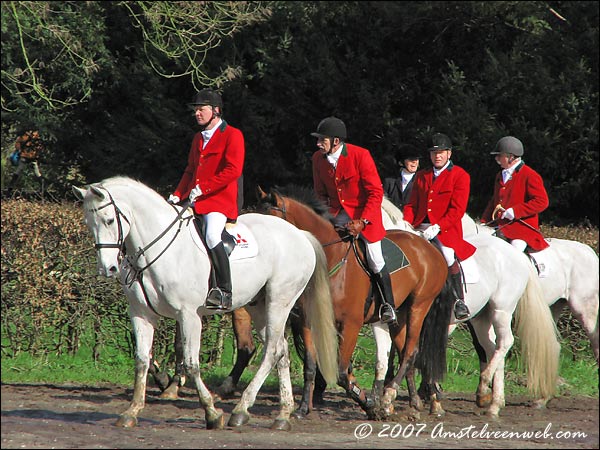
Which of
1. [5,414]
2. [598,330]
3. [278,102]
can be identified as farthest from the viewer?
[278,102]

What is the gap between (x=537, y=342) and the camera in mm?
9648

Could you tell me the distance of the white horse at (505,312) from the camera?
951cm

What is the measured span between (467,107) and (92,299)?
1003 cm

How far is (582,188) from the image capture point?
18266 mm

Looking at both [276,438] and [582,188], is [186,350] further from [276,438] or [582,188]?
[582,188]

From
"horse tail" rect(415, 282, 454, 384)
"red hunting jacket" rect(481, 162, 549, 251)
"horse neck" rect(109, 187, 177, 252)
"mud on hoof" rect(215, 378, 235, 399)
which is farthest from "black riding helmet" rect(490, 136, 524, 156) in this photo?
"horse neck" rect(109, 187, 177, 252)

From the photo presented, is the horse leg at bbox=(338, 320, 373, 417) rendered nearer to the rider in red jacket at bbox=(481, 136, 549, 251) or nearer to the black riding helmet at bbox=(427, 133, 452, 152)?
the black riding helmet at bbox=(427, 133, 452, 152)

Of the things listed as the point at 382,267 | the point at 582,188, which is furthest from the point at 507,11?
the point at 382,267

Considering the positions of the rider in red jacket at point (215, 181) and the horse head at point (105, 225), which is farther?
the rider in red jacket at point (215, 181)

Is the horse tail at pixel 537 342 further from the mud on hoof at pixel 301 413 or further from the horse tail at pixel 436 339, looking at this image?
the mud on hoof at pixel 301 413

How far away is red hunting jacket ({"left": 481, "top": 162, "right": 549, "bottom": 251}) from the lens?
10.4 meters

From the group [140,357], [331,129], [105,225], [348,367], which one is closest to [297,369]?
[348,367]

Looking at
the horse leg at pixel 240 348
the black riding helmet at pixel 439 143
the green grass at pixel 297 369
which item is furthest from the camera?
the green grass at pixel 297 369

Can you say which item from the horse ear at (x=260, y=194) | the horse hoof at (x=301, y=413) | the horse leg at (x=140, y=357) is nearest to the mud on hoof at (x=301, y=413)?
the horse hoof at (x=301, y=413)
